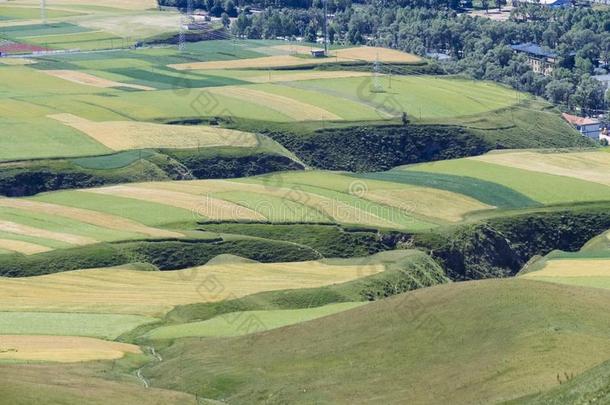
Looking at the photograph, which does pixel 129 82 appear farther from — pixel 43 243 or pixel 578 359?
pixel 578 359

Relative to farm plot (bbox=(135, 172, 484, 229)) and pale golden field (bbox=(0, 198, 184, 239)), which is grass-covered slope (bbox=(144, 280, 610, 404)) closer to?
pale golden field (bbox=(0, 198, 184, 239))

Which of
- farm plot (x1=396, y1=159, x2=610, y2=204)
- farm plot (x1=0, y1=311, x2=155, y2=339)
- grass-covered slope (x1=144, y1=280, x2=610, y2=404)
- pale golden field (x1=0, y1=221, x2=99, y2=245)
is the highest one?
grass-covered slope (x1=144, y1=280, x2=610, y2=404)

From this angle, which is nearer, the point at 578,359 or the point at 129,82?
the point at 578,359

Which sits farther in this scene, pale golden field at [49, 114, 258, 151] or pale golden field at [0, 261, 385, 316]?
pale golden field at [49, 114, 258, 151]

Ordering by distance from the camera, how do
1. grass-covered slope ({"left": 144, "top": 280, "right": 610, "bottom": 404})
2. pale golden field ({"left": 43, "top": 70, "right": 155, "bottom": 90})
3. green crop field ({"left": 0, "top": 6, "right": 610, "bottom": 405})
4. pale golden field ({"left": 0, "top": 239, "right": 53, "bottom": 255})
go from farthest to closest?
pale golden field ({"left": 43, "top": 70, "right": 155, "bottom": 90})
pale golden field ({"left": 0, "top": 239, "right": 53, "bottom": 255})
green crop field ({"left": 0, "top": 6, "right": 610, "bottom": 405})
grass-covered slope ({"left": 144, "top": 280, "right": 610, "bottom": 404})

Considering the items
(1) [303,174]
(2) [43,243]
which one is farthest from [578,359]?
(1) [303,174]

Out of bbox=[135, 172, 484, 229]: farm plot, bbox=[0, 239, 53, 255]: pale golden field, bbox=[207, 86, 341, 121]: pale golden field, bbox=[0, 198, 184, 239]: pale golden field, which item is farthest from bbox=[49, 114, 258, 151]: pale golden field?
bbox=[0, 239, 53, 255]: pale golden field

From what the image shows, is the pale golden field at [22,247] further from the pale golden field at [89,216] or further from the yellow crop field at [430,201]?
the yellow crop field at [430,201]

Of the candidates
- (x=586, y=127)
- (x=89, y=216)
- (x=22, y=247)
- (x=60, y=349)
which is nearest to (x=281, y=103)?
(x=586, y=127)
